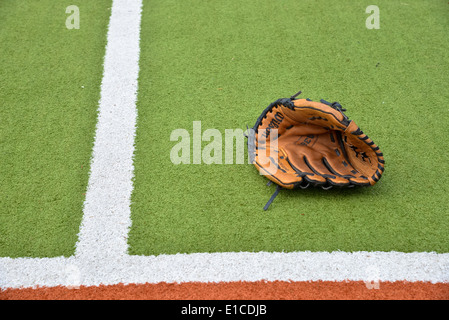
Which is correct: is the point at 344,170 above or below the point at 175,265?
above

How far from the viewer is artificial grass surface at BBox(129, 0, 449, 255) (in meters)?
1.93

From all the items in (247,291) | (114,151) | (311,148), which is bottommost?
(247,291)

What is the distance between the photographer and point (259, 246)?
6.16 ft

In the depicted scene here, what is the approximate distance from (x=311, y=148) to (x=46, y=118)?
166cm

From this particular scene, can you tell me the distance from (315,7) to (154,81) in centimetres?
161

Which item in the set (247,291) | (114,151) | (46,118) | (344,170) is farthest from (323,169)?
(46,118)

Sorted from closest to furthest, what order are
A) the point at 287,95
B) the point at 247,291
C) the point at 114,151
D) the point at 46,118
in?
the point at 247,291 < the point at 114,151 < the point at 46,118 < the point at 287,95

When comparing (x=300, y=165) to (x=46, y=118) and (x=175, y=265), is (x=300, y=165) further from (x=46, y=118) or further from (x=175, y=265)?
(x=46, y=118)

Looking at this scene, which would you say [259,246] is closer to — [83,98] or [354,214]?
[354,214]

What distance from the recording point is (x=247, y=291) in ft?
5.65

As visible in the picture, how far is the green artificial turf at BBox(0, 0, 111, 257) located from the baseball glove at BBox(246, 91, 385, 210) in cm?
104

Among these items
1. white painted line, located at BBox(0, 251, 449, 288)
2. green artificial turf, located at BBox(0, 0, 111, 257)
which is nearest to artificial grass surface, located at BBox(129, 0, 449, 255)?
white painted line, located at BBox(0, 251, 449, 288)

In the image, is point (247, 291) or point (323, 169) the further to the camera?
point (323, 169)

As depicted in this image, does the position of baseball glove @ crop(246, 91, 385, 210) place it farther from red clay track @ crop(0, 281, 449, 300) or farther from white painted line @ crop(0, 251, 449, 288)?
red clay track @ crop(0, 281, 449, 300)
